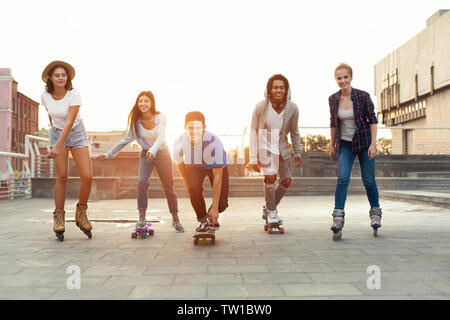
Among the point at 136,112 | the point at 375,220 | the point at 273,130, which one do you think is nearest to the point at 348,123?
the point at 273,130

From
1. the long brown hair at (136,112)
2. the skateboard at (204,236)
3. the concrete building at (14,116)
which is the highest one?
the concrete building at (14,116)

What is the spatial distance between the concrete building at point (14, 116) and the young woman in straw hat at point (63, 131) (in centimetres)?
2564

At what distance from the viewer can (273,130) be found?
16.0ft

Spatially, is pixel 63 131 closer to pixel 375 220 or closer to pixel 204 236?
pixel 204 236

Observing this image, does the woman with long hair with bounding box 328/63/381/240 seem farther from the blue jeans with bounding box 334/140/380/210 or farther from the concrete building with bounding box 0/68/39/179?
the concrete building with bounding box 0/68/39/179

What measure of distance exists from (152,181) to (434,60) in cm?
2849

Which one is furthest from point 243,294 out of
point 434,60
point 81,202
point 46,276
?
point 434,60

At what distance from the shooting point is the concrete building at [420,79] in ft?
102

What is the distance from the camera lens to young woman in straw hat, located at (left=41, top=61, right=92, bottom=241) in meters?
4.31

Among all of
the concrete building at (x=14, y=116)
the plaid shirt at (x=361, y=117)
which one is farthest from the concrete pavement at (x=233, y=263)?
the concrete building at (x=14, y=116)

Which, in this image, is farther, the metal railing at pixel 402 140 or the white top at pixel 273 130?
the metal railing at pixel 402 140

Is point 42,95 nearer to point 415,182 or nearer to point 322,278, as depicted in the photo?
point 322,278

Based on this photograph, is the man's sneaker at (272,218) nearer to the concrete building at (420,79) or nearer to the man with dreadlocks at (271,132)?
the man with dreadlocks at (271,132)

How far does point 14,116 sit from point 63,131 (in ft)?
158
